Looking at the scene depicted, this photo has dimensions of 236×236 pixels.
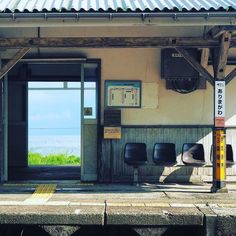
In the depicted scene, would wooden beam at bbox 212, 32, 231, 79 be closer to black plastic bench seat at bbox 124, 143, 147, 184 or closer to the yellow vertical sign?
the yellow vertical sign

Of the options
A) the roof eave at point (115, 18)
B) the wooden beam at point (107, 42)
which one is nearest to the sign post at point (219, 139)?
the wooden beam at point (107, 42)

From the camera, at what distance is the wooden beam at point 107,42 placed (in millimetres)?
7227

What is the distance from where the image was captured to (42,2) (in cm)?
715

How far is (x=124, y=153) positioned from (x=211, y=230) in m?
3.16

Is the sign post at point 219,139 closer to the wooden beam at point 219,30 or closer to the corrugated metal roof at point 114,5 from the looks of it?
the wooden beam at point 219,30

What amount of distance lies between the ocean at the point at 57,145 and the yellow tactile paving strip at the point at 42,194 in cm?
702

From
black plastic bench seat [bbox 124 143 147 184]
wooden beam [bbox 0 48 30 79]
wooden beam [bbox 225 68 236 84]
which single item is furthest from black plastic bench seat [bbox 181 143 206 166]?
wooden beam [bbox 0 48 30 79]

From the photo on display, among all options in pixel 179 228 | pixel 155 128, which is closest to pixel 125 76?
pixel 155 128

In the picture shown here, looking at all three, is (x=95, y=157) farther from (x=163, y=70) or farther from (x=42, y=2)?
(x=42, y=2)

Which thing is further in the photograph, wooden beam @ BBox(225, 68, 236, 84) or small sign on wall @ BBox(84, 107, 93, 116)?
small sign on wall @ BBox(84, 107, 93, 116)

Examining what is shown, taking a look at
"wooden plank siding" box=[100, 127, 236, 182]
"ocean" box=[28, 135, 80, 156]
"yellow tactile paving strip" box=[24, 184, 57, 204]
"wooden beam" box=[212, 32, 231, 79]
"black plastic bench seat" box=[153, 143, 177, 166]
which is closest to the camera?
"yellow tactile paving strip" box=[24, 184, 57, 204]

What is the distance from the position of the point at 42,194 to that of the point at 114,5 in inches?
116

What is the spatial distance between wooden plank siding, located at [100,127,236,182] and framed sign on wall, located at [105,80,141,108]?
50 cm

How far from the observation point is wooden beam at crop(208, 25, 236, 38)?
6793 mm
